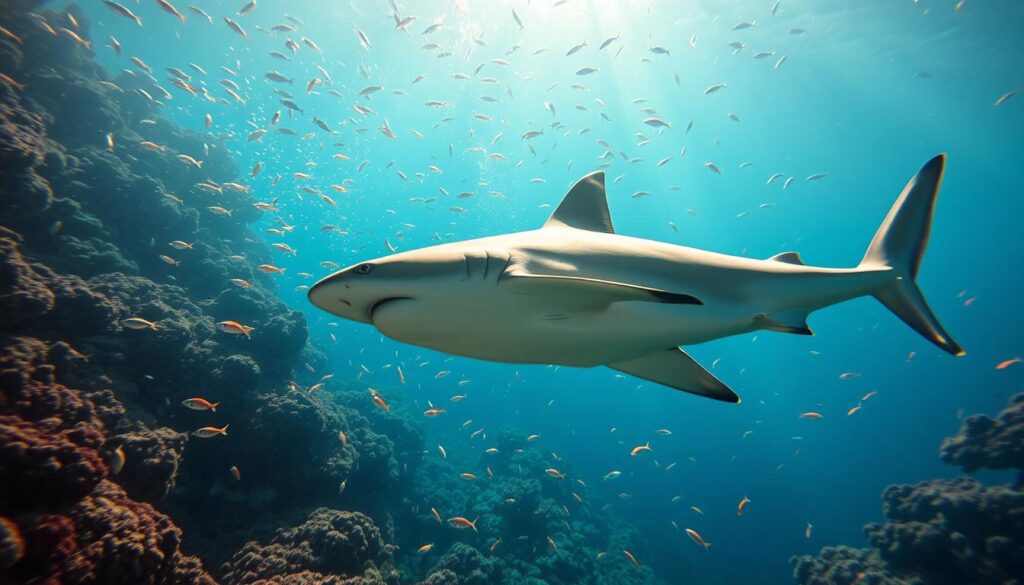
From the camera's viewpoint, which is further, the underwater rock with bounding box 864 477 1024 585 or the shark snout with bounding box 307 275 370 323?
the underwater rock with bounding box 864 477 1024 585

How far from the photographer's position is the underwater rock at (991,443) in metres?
9.60

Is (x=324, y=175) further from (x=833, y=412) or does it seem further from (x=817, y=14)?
(x=833, y=412)

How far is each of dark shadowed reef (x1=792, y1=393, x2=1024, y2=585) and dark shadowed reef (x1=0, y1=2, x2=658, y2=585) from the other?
280 inches

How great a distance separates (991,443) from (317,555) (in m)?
16.5

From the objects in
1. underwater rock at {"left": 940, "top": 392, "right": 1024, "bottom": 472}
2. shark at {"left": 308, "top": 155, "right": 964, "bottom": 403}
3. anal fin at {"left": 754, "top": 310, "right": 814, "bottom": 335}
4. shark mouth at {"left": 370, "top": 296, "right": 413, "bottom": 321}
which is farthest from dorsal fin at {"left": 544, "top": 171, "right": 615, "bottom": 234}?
underwater rock at {"left": 940, "top": 392, "right": 1024, "bottom": 472}

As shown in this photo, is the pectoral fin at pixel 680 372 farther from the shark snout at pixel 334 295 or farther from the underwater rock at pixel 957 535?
the underwater rock at pixel 957 535

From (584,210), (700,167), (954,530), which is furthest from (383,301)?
(700,167)

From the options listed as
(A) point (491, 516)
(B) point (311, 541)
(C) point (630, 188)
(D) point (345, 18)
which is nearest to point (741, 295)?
(B) point (311, 541)

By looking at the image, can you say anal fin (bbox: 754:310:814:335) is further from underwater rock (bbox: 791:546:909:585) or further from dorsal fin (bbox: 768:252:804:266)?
underwater rock (bbox: 791:546:909:585)

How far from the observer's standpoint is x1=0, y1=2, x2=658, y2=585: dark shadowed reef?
381cm

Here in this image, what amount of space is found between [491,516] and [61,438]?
1130 cm

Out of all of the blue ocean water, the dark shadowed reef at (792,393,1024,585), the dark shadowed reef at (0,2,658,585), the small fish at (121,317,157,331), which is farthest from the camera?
the blue ocean water

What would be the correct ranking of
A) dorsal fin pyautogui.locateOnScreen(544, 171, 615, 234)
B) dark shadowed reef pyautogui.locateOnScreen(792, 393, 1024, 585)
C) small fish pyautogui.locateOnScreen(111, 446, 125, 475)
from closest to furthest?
1. dorsal fin pyautogui.locateOnScreen(544, 171, 615, 234)
2. small fish pyautogui.locateOnScreen(111, 446, 125, 475)
3. dark shadowed reef pyautogui.locateOnScreen(792, 393, 1024, 585)

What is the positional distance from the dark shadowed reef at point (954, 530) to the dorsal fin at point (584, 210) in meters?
Result: 11.7
